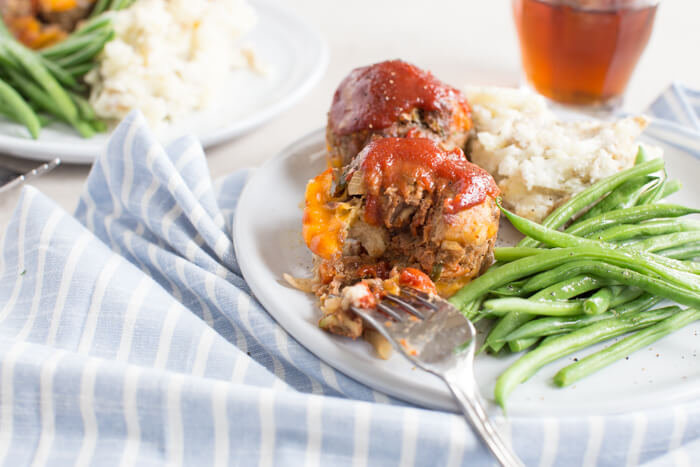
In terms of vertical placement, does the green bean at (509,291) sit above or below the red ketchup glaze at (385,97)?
below

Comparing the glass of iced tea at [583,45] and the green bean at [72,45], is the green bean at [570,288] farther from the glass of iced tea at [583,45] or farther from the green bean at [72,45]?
the green bean at [72,45]

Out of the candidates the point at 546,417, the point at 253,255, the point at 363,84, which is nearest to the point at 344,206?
the point at 253,255

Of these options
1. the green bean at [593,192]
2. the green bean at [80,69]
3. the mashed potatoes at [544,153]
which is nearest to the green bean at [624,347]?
the green bean at [593,192]

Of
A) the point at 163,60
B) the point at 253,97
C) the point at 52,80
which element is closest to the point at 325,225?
the point at 163,60

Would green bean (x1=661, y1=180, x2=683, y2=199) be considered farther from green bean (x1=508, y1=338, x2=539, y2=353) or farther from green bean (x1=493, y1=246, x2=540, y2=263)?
green bean (x1=508, y1=338, x2=539, y2=353)

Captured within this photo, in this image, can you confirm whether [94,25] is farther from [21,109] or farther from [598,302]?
[598,302]
